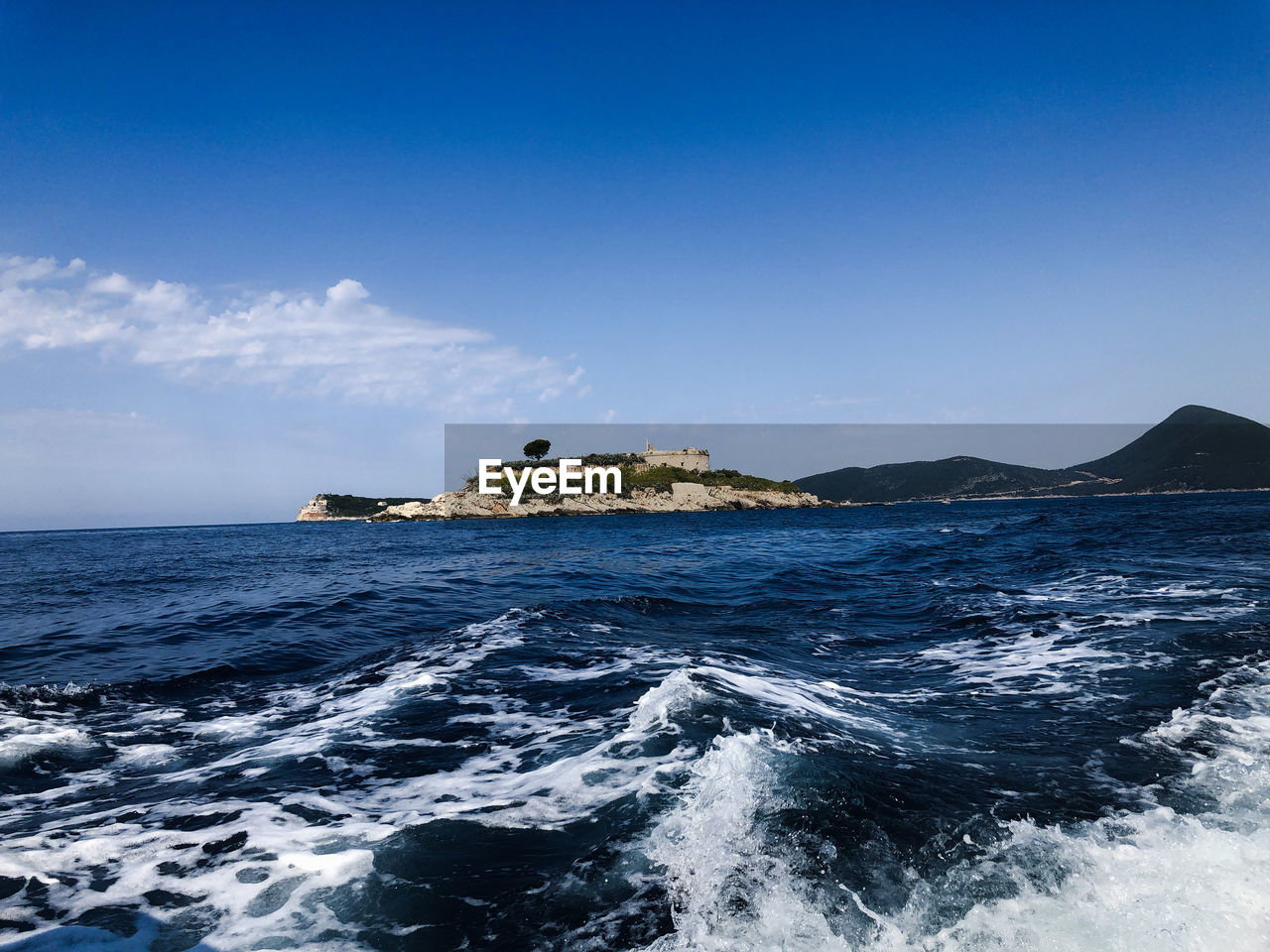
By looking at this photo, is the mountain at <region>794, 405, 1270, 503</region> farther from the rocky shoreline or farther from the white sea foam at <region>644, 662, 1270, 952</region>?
the white sea foam at <region>644, 662, 1270, 952</region>

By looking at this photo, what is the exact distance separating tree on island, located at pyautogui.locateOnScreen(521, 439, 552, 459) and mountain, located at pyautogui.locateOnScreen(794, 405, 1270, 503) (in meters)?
82.3

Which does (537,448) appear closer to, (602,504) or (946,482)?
(602,504)

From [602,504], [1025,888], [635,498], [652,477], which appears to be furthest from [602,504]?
[1025,888]

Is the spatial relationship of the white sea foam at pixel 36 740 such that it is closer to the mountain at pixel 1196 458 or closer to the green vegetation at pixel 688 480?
the green vegetation at pixel 688 480

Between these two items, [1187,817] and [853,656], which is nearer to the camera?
[1187,817]

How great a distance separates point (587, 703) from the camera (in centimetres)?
686

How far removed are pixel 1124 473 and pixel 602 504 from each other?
12900cm

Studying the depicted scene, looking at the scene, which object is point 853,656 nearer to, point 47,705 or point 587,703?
point 587,703

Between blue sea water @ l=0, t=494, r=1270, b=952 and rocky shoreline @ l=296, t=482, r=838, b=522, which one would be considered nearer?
blue sea water @ l=0, t=494, r=1270, b=952

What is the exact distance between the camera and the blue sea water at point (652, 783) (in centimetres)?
302

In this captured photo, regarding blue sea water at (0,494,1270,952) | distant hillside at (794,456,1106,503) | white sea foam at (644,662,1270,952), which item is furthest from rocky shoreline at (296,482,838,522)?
white sea foam at (644,662,1270,952)

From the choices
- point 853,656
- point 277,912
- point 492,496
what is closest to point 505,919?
point 277,912

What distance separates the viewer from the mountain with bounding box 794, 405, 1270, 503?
372 ft

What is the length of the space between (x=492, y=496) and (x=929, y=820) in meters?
105
